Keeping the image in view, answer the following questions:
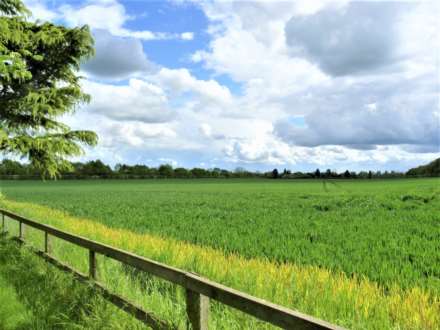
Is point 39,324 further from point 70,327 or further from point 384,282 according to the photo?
point 384,282

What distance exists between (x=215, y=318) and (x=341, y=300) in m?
1.83

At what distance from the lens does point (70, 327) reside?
480 cm

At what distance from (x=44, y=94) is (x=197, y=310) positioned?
47.5ft

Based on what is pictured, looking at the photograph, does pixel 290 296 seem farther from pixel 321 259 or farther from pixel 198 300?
pixel 321 259

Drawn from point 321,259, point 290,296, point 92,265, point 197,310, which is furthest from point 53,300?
point 321,259

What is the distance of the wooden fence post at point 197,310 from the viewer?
3387 mm

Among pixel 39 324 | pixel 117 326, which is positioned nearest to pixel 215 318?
pixel 117 326

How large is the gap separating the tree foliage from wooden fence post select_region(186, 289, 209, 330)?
13759mm

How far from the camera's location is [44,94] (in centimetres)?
1561

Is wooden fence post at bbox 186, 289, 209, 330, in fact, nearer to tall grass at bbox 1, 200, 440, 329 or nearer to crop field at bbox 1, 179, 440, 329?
tall grass at bbox 1, 200, 440, 329

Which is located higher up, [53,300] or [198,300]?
[198,300]

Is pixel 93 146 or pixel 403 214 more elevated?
pixel 93 146

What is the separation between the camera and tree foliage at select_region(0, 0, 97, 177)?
15.4 meters

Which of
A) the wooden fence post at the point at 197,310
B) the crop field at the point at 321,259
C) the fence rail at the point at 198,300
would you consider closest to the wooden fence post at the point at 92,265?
the fence rail at the point at 198,300
